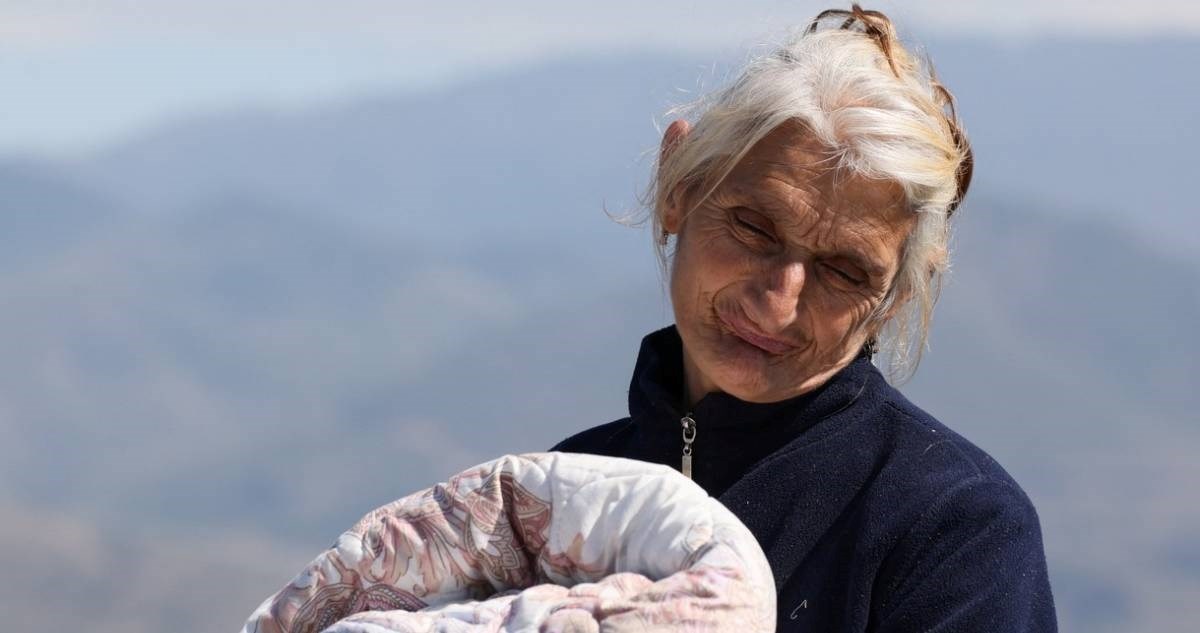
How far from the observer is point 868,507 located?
2.11 metres

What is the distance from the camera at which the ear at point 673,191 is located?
92.7 inches

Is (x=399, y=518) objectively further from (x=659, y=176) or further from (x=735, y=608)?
(x=659, y=176)

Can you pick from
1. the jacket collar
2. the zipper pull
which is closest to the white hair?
the jacket collar

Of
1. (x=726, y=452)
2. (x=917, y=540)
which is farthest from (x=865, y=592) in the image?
(x=726, y=452)

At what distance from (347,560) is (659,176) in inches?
34.6

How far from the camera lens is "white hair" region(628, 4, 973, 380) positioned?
2109mm

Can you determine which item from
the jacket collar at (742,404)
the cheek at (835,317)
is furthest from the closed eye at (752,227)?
the jacket collar at (742,404)

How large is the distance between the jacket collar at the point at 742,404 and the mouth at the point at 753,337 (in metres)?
0.10

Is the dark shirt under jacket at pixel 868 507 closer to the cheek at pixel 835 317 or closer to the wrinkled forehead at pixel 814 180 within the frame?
the cheek at pixel 835 317

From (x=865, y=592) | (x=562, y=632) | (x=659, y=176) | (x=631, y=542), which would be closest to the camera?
(x=562, y=632)

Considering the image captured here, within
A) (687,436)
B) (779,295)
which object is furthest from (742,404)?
(779,295)

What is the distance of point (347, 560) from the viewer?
1.80m

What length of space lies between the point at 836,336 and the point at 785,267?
0.46ft

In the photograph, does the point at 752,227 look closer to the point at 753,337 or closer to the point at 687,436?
the point at 753,337
